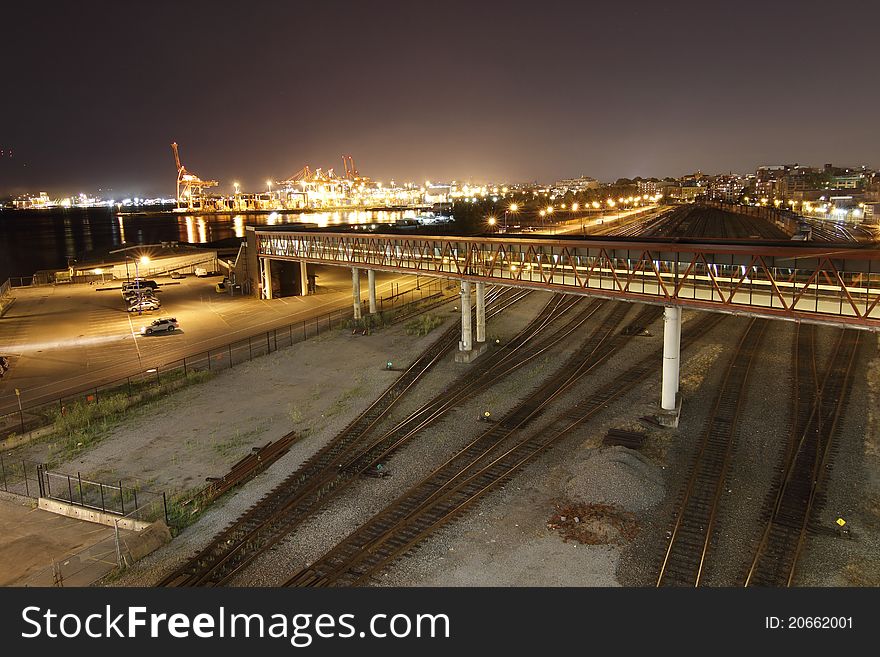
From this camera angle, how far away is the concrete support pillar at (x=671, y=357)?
23.1 m

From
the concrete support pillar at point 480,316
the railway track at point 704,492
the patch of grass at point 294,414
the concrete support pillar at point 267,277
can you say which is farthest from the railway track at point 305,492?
the concrete support pillar at point 267,277

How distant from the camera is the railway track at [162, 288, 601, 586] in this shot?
14.8m

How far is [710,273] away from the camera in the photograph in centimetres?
2136

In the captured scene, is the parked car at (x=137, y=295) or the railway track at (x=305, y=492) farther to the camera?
the parked car at (x=137, y=295)

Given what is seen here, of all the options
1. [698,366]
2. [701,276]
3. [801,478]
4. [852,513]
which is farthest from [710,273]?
[698,366]

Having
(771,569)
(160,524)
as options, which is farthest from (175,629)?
(771,569)

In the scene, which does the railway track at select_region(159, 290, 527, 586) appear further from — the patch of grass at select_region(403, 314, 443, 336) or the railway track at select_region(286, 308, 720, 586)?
the patch of grass at select_region(403, 314, 443, 336)

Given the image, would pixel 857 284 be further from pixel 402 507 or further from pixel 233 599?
pixel 233 599

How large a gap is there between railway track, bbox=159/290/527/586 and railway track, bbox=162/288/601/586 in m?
0.02

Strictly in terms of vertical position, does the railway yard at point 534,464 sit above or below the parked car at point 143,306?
below

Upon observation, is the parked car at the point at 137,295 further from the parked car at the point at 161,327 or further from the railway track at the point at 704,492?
the railway track at the point at 704,492

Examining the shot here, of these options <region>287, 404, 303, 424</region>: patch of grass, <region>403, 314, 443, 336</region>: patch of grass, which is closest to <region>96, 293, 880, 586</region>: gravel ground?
<region>287, 404, 303, 424</region>: patch of grass

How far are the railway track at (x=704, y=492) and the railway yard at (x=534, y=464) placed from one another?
0.23 feet

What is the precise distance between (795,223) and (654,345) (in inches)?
2630
